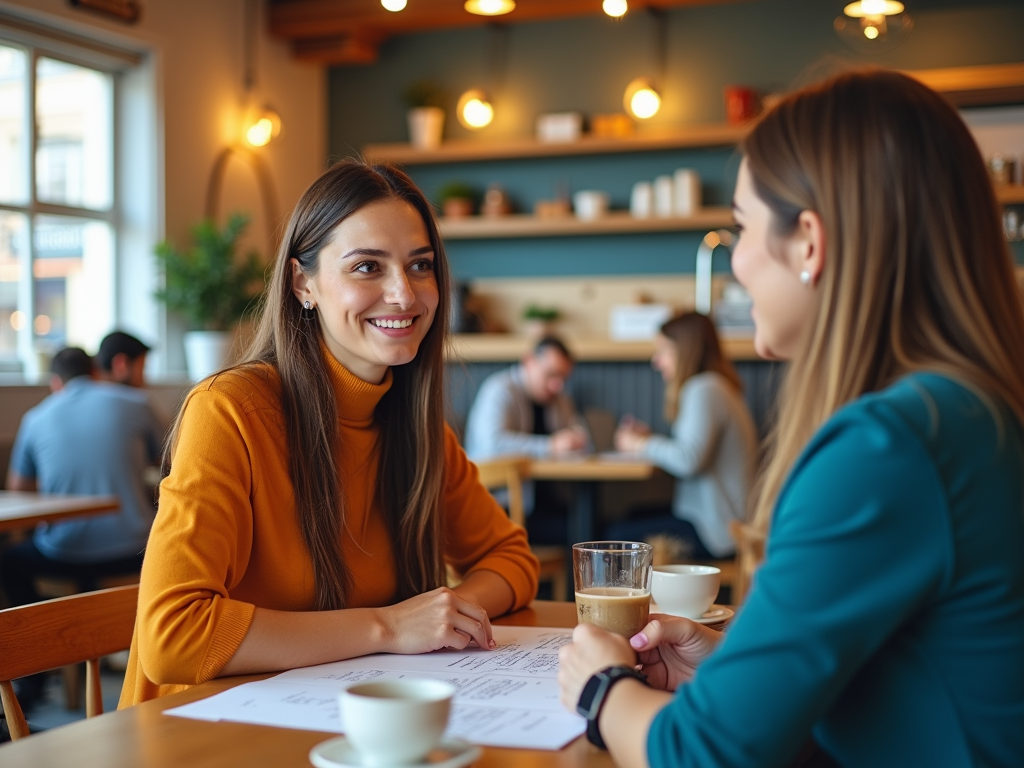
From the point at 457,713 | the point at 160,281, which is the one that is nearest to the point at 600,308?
the point at 160,281

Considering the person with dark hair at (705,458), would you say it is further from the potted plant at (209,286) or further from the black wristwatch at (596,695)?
the black wristwatch at (596,695)

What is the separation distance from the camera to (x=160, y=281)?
18.8 feet

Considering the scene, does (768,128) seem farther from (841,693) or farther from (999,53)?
(999,53)

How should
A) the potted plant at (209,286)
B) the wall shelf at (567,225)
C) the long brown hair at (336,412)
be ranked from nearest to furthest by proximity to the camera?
the long brown hair at (336,412), the potted plant at (209,286), the wall shelf at (567,225)

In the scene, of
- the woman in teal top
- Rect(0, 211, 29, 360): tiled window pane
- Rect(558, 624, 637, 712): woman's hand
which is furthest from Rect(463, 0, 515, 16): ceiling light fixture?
Rect(558, 624, 637, 712): woman's hand

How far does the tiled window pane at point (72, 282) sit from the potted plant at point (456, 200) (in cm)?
195

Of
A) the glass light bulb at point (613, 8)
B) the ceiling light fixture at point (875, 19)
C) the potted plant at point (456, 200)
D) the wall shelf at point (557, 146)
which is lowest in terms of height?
the glass light bulb at point (613, 8)

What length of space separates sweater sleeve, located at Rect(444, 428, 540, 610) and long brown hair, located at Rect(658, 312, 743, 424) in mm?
2756

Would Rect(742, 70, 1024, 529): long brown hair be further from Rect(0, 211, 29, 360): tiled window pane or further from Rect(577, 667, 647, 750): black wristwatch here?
Rect(0, 211, 29, 360): tiled window pane

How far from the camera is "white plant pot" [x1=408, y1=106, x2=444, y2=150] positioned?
6.62m

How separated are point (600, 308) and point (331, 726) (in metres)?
5.59

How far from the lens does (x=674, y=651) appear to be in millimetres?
1235

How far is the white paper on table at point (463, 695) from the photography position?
1038 millimetres

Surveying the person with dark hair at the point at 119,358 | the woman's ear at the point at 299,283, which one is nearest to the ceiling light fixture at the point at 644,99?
the person with dark hair at the point at 119,358
